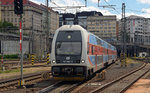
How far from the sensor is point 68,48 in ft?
47.8

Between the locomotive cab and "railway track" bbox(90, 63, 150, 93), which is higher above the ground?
the locomotive cab

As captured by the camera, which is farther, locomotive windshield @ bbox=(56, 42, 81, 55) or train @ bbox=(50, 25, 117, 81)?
locomotive windshield @ bbox=(56, 42, 81, 55)

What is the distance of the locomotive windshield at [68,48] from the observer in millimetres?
14445

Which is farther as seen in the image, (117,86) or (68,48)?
(68,48)

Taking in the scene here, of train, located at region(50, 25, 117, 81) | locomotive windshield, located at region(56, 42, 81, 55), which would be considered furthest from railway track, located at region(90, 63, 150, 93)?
locomotive windshield, located at region(56, 42, 81, 55)

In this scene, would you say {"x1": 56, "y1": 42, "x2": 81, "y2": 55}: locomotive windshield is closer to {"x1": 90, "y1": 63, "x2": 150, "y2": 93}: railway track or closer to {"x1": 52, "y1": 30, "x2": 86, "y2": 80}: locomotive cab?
{"x1": 52, "y1": 30, "x2": 86, "y2": 80}: locomotive cab

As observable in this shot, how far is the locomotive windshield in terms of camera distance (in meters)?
14.4

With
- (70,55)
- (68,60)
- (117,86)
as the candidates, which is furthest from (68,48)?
(117,86)

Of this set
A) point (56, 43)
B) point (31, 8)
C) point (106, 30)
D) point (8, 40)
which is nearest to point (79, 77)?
point (56, 43)

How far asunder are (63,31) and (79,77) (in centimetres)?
328

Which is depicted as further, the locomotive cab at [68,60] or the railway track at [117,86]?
the locomotive cab at [68,60]

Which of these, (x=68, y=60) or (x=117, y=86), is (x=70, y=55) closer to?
(x=68, y=60)

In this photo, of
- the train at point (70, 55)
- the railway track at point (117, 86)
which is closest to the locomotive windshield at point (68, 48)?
the train at point (70, 55)

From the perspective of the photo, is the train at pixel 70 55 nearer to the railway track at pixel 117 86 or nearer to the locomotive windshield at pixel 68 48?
the locomotive windshield at pixel 68 48
